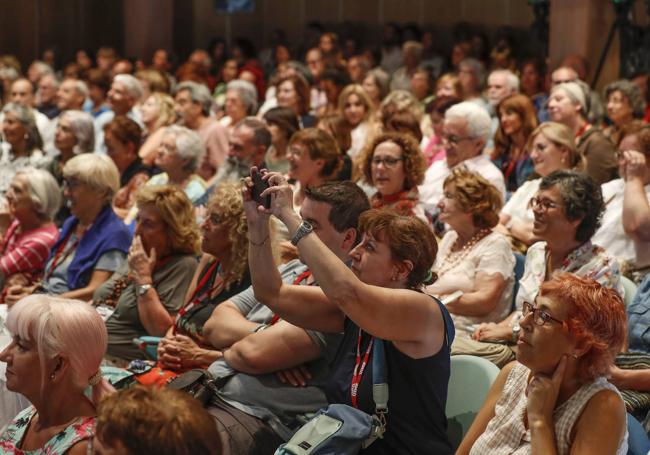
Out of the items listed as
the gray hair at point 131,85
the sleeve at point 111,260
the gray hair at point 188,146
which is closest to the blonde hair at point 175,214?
the sleeve at point 111,260

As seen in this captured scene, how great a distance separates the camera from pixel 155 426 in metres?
2.15

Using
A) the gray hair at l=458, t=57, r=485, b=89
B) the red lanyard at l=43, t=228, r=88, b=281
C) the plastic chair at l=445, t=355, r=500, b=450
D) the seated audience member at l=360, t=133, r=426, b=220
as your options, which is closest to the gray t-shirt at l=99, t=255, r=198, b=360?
the red lanyard at l=43, t=228, r=88, b=281

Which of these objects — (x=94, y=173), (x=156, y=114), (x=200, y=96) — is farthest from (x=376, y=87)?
(x=94, y=173)

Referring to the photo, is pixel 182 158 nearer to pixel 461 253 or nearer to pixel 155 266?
pixel 155 266

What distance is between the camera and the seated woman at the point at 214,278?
4.11 meters

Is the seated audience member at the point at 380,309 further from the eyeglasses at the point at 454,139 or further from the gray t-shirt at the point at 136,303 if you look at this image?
the eyeglasses at the point at 454,139

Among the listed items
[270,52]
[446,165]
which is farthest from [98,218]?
[270,52]

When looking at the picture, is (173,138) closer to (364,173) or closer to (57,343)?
(364,173)

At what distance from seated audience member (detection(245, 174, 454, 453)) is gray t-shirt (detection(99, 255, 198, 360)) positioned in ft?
5.04

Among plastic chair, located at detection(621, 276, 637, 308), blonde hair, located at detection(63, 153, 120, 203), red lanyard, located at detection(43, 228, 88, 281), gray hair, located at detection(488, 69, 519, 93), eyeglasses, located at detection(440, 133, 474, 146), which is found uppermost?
gray hair, located at detection(488, 69, 519, 93)

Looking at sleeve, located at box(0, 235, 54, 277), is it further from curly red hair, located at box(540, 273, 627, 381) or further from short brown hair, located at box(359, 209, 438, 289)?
curly red hair, located at box(540, 273, 627, 381)

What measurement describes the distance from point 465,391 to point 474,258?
108 centimetres

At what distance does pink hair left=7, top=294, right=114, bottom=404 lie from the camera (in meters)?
2.95

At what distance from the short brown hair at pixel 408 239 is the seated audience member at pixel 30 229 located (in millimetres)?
3030
